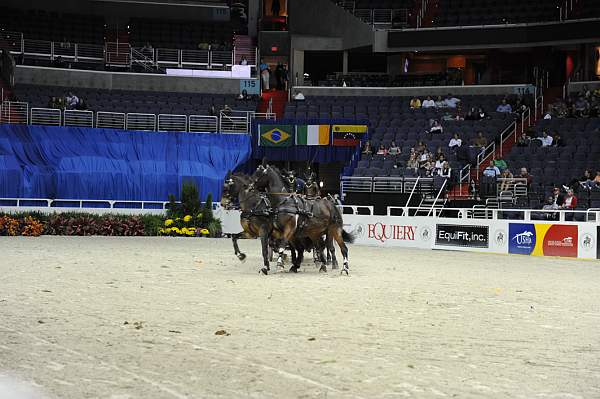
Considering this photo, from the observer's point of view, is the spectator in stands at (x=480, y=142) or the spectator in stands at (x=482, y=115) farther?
the spectator in stands at (x=482, y=115)

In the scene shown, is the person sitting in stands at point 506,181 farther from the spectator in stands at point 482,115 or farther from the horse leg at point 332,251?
the horse leg at point 332,251

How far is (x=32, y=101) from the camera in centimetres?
3934

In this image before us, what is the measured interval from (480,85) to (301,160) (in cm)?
1045

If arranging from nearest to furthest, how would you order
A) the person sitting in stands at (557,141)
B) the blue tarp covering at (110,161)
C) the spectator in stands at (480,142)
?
the blue tarp covering at (110,161) < the person sitting in stands at (557,141) < the spectator in stands at (480,142)

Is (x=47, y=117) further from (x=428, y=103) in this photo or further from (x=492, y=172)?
(x=492, y=172)

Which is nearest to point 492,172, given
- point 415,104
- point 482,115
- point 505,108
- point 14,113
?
point 482,115

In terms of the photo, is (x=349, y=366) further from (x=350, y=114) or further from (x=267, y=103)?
(x=267, y=103)

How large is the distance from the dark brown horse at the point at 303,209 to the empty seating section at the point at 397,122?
1631cm

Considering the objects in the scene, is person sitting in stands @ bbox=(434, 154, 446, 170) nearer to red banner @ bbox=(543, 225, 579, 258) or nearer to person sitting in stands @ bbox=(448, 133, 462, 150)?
person sitting in stands @ bbox=(448, 133, 462, 150)

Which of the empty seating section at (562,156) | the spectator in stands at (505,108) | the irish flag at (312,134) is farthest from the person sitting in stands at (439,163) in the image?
the spectator in stands at (505,108)

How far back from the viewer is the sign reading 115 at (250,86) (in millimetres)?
44188

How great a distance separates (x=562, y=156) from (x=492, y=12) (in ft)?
46.2

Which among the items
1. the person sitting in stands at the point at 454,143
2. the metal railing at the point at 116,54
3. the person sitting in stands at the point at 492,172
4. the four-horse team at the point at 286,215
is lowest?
the four-horse team at the point at 286,215

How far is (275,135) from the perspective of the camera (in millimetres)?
39438
